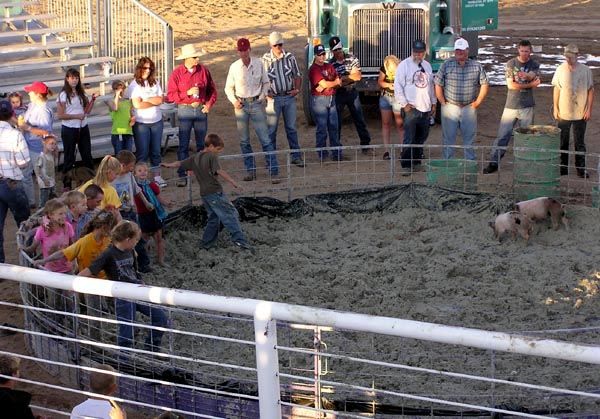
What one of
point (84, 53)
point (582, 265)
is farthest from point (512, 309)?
point (84, 53)

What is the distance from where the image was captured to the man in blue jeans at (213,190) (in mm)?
11898

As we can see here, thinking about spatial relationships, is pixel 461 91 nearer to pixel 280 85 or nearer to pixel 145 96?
pixel 280 85

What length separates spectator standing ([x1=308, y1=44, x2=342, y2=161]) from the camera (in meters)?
15.6

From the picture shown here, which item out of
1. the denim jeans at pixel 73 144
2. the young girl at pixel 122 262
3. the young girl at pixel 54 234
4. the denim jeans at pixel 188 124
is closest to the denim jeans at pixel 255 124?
the denim jeans at pixel 188 124

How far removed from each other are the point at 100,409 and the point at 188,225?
23.6 ft

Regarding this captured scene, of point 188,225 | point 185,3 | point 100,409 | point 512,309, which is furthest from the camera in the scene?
point 185,3

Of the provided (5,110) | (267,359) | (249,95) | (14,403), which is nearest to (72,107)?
(249,95)

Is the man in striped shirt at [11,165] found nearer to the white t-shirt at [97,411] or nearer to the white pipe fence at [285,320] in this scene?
the white pipe fence at [285,320]

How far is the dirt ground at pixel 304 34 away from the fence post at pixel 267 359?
329 inches

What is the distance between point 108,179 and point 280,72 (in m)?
5.01

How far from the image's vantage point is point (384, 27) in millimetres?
17609

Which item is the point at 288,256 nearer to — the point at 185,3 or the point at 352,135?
the point at 352,135

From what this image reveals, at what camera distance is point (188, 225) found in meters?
13.1

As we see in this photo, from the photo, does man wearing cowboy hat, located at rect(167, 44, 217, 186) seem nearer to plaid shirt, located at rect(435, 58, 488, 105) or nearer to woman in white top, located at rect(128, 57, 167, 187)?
woman in white top, located at rect(128, 57, 167, 187)
